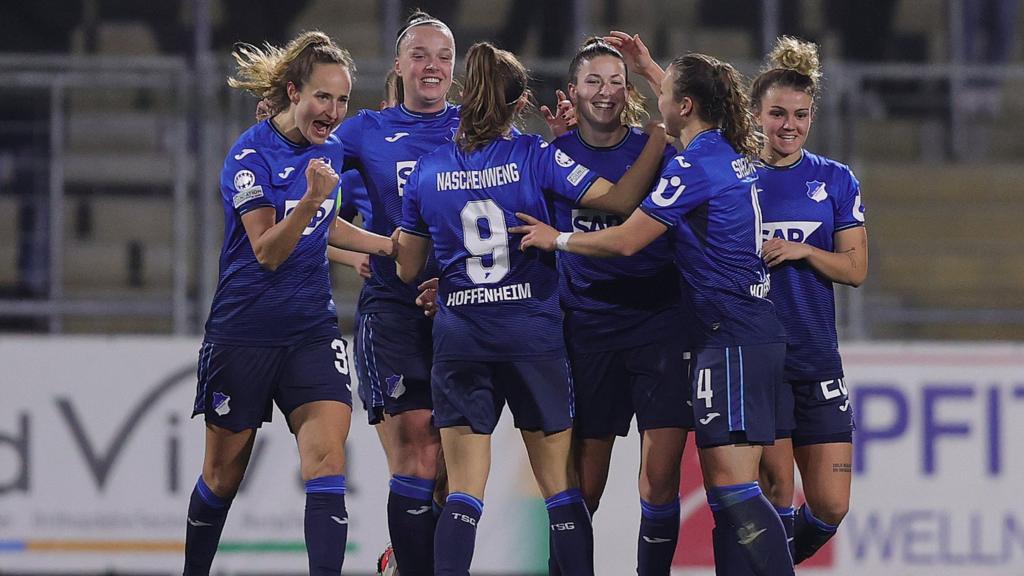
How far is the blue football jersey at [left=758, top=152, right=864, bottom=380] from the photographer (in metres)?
5.75

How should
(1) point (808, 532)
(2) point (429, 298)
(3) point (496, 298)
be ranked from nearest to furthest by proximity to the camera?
(3) point (496, 298), (2) point (429, 298), (1) point (808, 532)

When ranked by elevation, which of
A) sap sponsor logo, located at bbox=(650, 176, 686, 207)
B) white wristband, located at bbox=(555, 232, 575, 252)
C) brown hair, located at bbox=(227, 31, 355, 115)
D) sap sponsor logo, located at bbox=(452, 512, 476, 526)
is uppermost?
brown hair, located at bbox=(227, 31, 355, 115)

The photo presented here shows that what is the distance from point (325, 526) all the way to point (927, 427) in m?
4.37

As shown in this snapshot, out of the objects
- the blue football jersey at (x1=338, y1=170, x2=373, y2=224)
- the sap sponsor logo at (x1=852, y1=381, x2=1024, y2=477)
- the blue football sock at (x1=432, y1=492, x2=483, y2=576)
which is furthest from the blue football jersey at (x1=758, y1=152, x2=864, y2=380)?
the sap sponsor logo at (x1=852, y1=381, x2=1024, y2=477)

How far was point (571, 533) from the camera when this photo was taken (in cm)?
530

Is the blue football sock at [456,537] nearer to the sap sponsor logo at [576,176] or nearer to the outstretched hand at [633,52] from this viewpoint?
the sap sponsor logo at [576,176]

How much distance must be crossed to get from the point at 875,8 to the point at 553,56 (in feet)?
10.2

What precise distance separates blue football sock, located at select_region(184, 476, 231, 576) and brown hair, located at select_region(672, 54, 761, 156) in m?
2.23

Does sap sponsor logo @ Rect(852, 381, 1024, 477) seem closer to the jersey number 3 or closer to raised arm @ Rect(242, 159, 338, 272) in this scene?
the jersey number 3

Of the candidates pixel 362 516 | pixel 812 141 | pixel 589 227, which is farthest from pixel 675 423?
pixel 812 141

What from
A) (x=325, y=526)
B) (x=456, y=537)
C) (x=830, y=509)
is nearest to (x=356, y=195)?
(x=325, y=526)

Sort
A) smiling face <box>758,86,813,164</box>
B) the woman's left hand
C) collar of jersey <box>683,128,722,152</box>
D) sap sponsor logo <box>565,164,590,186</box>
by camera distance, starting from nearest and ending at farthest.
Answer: sap sponsor logo <box>565,164,590,186</box> → collar of jersey <box>683,128,722,152</box> → the woman's left hand → smiling face <box>758,86,813,164</box>

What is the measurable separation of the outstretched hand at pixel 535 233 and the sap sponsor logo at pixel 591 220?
0.32 m

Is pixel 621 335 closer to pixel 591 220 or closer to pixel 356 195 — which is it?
pixel 591 220
